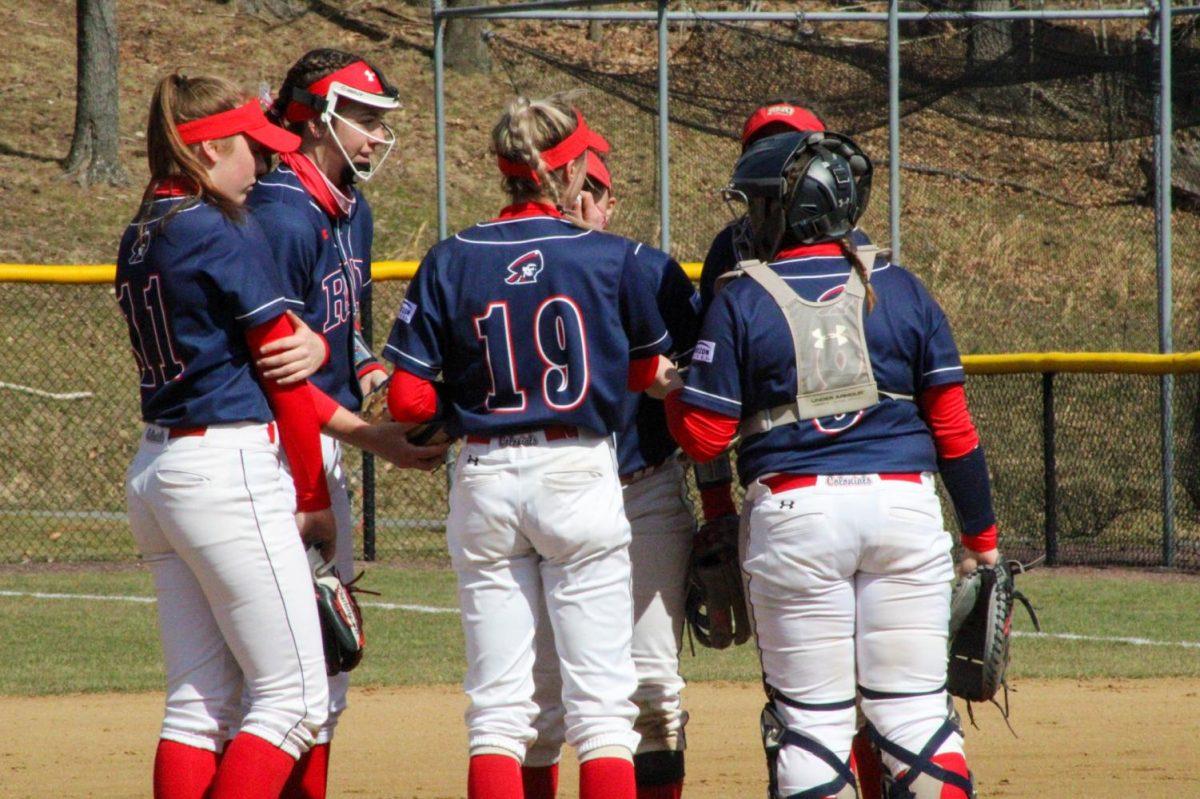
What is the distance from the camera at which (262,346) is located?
3.53 meters

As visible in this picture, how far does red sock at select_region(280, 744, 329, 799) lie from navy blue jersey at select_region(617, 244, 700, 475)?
112 cm

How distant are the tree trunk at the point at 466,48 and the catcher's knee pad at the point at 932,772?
503 inches

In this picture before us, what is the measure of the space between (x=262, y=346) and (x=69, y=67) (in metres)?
17.0

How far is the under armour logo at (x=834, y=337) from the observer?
11.7 feet

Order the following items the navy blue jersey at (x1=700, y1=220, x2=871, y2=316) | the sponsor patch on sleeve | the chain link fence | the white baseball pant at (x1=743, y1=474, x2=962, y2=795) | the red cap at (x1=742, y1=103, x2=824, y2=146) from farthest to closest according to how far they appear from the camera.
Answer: the chain link fence < the red cap at (x1=742, y1=103, x2=824, y2=146) < the navy blue jersey at (x1=700, y1=220, x2=871, y2=316) < the sponsor patch on sleeve < the white baseball pant at (x1=743, y1=474, x2=962, y2=795)

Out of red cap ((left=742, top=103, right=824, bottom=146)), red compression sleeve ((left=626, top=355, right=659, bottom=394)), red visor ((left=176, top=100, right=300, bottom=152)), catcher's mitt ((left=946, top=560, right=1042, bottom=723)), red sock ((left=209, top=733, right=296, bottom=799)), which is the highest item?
red cap ((left=742, top=103, right=824, bottom=146))

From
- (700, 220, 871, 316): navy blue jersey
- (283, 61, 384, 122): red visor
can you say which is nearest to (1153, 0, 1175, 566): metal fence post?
(700, 220, 871, 316): navy blue jersey

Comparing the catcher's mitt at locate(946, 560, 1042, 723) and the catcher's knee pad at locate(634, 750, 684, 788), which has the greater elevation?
the catcher's mitt at locate(946, 560, 1042, 723)

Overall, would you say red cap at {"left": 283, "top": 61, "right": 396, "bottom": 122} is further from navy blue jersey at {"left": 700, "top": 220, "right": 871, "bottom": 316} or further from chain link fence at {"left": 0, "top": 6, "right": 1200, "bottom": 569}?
chain link fence at {"left": 0, "top": 6, "right": 1200, "bottom": 569}

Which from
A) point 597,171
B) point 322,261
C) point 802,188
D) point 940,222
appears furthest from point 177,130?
point 940,222

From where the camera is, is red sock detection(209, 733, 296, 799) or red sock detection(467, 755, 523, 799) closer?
red sock detection(209, 733, 296, 799)

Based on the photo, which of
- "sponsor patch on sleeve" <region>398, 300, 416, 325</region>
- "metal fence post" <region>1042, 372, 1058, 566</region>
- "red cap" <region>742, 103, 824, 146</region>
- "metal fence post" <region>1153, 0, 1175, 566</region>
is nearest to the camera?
"sponsor patch on sleeve" <region>398, 300, 416, 325</region>

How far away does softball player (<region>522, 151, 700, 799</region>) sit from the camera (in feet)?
13.8

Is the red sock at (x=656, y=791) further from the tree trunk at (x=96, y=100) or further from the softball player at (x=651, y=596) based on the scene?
the tree trunk at (x=96, y=100)
